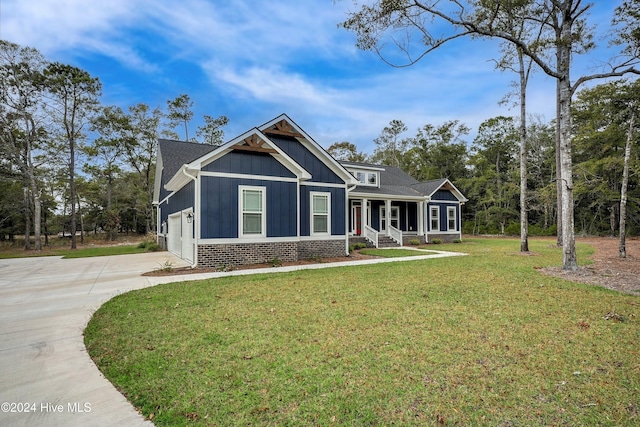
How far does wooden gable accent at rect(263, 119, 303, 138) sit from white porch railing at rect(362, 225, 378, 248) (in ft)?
24.7

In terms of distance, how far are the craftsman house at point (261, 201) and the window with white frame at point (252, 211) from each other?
0.12 ft

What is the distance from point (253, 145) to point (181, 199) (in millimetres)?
4885

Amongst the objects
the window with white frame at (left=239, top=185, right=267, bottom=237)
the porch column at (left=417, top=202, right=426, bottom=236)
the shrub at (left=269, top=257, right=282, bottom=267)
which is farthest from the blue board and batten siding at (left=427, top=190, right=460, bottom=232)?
the window with white frame at (left=239, top=185, right=267, bottom=237)

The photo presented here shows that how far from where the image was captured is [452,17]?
852cm

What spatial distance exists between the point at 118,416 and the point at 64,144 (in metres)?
27.0

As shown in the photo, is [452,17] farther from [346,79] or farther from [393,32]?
[346,79]

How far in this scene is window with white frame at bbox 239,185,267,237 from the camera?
1077 centimetres

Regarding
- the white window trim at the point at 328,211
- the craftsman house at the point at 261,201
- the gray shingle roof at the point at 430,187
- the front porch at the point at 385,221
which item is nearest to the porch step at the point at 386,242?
the front porch at the point at 385,221

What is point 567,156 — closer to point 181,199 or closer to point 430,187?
point 430,187

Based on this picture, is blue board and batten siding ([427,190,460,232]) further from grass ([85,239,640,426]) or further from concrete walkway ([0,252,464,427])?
concrete walkway ([0,252,464,427])

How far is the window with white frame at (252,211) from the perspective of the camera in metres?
10.8

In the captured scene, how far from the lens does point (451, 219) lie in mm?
22297

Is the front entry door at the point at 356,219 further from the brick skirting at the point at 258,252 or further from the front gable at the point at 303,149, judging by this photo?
the brick skirting at the point at 258,252

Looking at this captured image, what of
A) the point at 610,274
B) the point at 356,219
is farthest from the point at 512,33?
the point at 356,219
